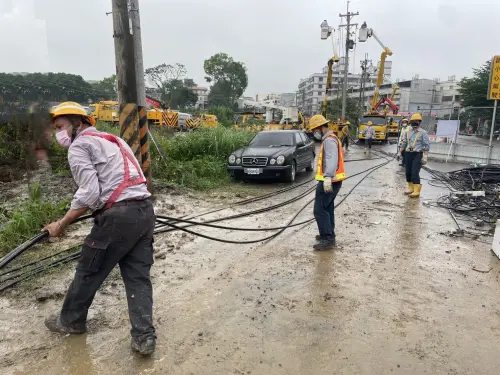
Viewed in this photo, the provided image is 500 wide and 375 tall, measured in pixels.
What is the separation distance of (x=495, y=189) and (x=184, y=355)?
8397mm

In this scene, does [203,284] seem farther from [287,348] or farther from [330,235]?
[330,235]

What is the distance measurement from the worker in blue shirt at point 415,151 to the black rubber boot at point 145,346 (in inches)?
287

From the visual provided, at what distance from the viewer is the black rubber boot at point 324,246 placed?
204 inches

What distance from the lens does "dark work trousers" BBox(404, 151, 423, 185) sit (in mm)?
8453

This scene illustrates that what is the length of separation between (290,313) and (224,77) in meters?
66.9

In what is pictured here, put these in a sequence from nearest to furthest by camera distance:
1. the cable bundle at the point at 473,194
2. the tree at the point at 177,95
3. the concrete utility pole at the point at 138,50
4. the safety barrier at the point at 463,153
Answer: the concrete utility pole at the point at 138,50, the cable bundle at the point at 473,194, the safety barrier at the point at 463,153, the tree at the point at 177,95

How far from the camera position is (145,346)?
2.77 m

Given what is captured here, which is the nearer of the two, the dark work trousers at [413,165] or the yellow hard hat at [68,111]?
the yellow hard hat at [68,111]

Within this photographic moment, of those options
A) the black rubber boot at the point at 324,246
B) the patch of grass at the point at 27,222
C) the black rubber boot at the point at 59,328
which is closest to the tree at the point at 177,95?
the patch of grass at the point at 27,222

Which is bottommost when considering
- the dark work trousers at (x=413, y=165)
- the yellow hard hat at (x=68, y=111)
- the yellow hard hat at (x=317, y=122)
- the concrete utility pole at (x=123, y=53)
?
the dark work trousers at (x=413, y=165)

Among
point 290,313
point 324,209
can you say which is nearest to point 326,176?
point 324,209

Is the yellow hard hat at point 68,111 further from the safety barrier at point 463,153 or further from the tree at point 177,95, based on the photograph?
the tree at point 177,95

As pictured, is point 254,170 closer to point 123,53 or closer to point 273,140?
point 273,140

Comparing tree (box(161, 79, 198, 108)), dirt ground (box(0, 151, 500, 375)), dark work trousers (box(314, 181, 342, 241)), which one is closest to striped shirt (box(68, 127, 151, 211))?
dirt ground (box(0, 151, 500, 375))
